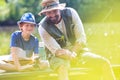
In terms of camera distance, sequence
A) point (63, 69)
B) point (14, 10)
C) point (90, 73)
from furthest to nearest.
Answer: point (14, 10) → point (90, 73) → point (63, 69)

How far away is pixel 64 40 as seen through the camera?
2.46 meters

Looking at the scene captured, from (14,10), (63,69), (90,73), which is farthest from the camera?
(14,10)

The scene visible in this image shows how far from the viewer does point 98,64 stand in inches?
98.2

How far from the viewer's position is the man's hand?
239cm

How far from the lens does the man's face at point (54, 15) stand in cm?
240

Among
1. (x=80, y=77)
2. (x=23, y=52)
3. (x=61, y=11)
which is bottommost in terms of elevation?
(x=80, y=77)

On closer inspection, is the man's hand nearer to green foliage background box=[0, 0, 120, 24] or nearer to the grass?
the grass

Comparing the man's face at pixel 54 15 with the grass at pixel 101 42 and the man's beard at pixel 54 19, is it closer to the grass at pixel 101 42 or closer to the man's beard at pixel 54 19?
the man's beard at pixel 54 19

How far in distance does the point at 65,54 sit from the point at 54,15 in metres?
0.25

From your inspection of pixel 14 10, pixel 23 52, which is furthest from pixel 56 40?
pixel 14 10

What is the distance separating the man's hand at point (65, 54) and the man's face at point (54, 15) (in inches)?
7.6

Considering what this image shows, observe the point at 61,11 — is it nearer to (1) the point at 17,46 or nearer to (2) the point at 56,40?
(2) the point at 56,40

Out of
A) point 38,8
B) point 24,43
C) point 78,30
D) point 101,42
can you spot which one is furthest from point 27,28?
point 38,8

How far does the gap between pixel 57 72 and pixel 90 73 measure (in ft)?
0.82
